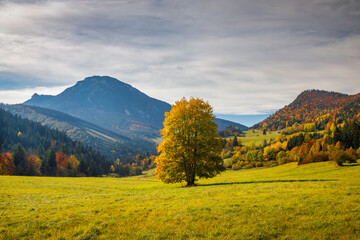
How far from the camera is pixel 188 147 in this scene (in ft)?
120

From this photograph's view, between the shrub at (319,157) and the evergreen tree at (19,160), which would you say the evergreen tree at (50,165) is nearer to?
the evergreen tree at (19,160)

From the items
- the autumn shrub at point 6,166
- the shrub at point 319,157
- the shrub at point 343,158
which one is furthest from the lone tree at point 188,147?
the autumn shrub at point 6,166

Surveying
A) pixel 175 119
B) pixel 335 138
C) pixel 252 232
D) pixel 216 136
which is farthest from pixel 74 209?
pixel 335 138

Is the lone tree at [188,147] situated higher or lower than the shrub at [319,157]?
higher

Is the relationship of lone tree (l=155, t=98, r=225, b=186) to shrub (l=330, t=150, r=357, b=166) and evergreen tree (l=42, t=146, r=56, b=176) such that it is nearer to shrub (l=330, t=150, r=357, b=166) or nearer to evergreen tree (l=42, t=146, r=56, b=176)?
shrub (l=330, t=150, r=357, b=166)

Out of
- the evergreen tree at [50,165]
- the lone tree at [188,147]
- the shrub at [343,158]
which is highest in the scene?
the lone tree at [188,147]

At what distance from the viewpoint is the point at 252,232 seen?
1230 cm

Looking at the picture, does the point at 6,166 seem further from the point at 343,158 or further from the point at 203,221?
the point at 343,158

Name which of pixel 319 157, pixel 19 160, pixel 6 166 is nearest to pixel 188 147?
pixel 319 157

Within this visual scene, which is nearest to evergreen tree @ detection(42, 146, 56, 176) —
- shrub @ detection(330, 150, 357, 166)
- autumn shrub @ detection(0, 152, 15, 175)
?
autumn shrub @ detection(0, 152, 15, 175)

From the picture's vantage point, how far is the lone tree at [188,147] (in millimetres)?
36125

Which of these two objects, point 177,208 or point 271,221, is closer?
point 271,221

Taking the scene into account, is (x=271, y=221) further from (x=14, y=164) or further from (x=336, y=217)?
(x=14, y=164)

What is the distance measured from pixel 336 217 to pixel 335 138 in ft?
436
